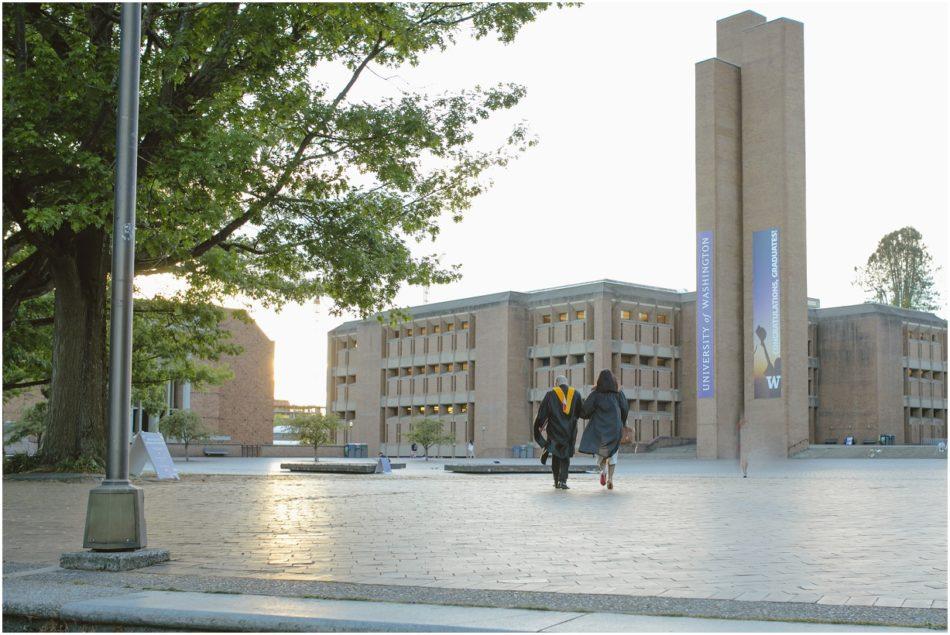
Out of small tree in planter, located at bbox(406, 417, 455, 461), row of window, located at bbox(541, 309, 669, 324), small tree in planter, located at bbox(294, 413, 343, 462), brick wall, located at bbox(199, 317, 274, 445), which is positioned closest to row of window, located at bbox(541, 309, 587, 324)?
row of window, located at bbox(541, 309, 669, 324)

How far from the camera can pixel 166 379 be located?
32938 millimetres

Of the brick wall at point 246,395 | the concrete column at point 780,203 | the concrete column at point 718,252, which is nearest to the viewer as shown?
the concrete column at point 780,203

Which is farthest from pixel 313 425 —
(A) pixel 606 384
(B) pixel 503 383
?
(A) pixel 606 384

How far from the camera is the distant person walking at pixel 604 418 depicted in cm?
1675

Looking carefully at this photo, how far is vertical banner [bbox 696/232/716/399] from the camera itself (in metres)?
53.3

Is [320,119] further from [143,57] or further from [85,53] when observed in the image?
[85,53]

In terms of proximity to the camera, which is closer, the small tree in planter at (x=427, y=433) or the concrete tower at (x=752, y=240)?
the concrete tower at (x=752, y=240)

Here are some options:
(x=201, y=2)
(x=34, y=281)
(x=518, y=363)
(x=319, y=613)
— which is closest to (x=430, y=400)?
(x=518, y=363)

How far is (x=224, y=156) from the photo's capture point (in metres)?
16.0

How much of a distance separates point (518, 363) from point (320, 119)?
181ft

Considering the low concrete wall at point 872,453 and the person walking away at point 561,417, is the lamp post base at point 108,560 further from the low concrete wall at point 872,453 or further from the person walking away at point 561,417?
the low concrete wall at point 872,453

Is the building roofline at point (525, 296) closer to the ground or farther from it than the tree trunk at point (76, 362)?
farther from it

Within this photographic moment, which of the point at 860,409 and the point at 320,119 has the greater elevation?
the point at 320,119

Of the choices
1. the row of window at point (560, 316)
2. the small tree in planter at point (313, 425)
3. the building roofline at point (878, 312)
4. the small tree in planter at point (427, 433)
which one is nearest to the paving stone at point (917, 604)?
the small tree in planter at point (313, 425)
